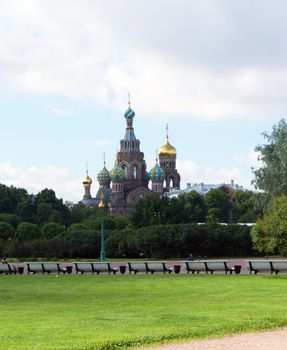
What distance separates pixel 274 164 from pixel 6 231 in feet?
114

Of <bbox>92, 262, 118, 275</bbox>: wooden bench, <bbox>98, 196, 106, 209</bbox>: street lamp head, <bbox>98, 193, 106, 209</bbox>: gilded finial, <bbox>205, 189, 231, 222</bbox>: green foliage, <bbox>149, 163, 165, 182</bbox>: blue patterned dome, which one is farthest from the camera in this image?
<bbox>98, 193, 106, 209</bbox>: gilded finial

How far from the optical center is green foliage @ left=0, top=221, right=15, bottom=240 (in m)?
78.3

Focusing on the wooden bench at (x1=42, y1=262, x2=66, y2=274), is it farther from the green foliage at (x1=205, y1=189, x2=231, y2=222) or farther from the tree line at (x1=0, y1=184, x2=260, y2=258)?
the green foliage at (x1=205, y1=189, x2=231, y2=222)

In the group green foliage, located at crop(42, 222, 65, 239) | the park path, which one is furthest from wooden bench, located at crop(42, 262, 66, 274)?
green foliage, located at crop(42, 222, 65, 239)

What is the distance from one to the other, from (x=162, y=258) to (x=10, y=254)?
481 inches

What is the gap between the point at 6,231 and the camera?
259 feet

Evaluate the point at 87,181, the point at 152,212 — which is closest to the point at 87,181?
the point at 87,181

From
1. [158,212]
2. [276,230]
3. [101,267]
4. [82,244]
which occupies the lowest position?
[101,267]

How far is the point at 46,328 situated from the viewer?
1324cm

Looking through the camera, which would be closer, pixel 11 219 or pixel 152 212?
pixel 152 212

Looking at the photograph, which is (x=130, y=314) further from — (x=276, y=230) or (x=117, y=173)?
(x=117, y=173)

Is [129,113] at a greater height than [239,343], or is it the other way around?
[129,113]

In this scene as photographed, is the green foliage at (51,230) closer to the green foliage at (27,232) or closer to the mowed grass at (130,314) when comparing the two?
the green foliage at (27,232)

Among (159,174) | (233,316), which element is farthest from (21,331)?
(159,174)
